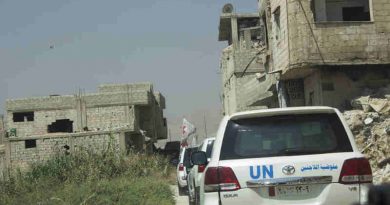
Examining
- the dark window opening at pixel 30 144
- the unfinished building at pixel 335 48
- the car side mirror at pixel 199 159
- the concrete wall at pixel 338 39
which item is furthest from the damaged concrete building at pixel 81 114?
the car side mirror at pixel 199 159

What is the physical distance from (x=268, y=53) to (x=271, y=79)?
1.53 meters

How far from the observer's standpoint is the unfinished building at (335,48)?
2162 centimetres

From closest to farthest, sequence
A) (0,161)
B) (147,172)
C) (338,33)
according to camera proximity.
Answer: (338,33) < (147,172) < (0,161)

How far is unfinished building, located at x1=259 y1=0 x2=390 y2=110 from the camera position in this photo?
2162 cm

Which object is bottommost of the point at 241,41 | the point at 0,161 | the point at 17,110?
the point at 0,161

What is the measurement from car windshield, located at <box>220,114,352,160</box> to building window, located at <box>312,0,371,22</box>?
683 inches

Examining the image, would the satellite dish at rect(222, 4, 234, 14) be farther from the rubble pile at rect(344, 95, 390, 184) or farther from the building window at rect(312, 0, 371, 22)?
the rubble pile at rect(344, 95, 390, 184)

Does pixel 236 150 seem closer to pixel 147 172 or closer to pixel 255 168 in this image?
pixel 255 168

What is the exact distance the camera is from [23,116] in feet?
160

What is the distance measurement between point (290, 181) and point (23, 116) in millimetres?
45016

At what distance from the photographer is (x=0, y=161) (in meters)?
43.6

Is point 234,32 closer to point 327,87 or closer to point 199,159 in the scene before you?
point 327,87

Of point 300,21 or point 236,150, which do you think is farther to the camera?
point 300,21

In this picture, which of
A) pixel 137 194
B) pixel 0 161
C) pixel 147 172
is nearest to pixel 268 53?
pixel 147 172
